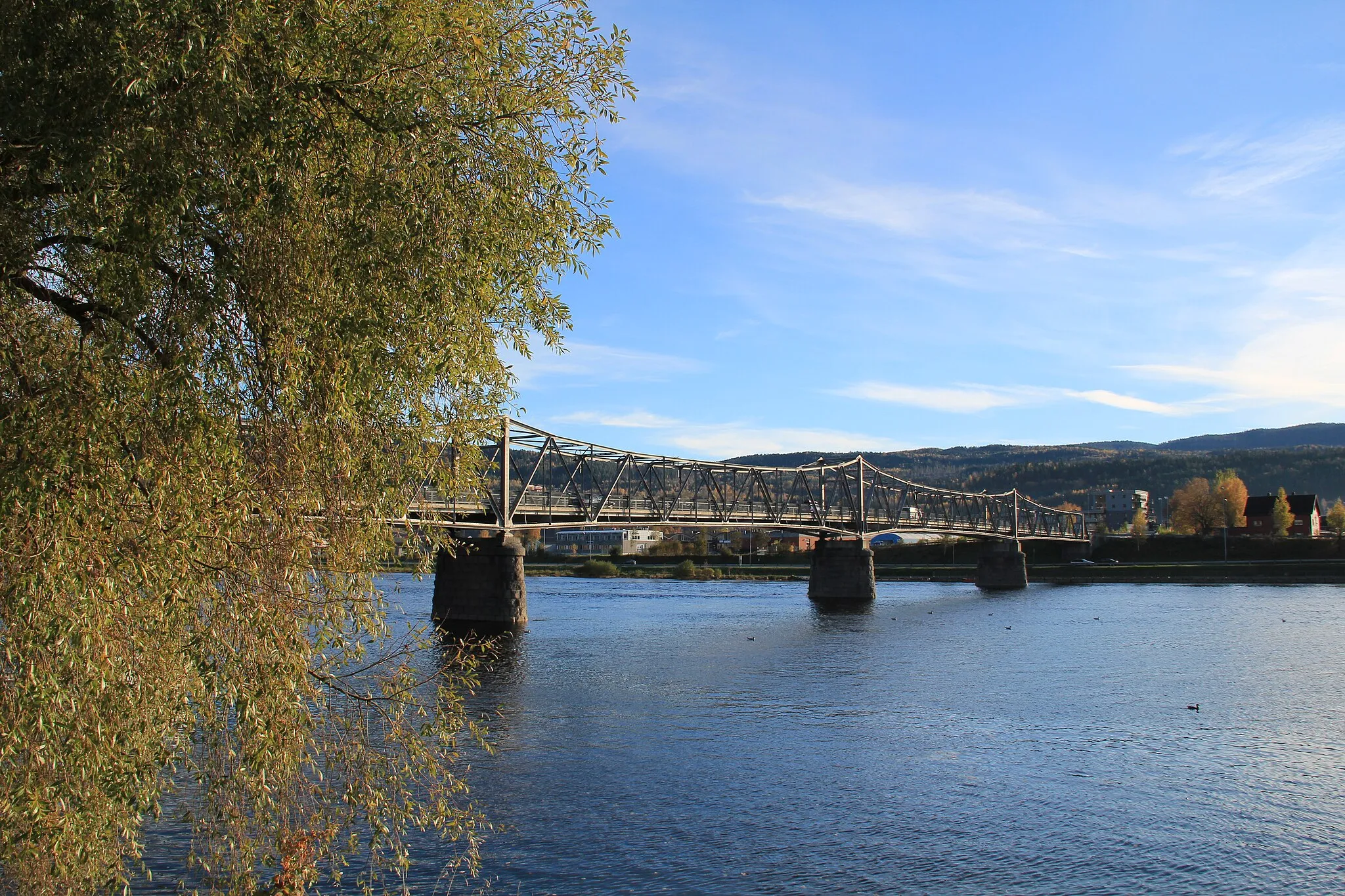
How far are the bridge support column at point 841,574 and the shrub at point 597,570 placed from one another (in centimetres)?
4570

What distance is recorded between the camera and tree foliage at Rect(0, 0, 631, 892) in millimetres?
8648

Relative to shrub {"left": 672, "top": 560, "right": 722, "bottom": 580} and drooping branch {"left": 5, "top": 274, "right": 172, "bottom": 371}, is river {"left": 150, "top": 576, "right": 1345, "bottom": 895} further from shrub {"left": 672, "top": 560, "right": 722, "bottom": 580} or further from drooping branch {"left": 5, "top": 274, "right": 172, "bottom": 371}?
shrub {"left": 672, "top": 560, "right": 722, "bottom": 580}

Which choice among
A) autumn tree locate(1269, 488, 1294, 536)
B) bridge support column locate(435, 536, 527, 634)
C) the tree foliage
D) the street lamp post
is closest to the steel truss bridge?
bridge support column locate(435, 536, 527, 634)

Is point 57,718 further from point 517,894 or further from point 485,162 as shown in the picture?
point 517,894

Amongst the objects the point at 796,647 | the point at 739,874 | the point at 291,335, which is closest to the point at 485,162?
the point at 291,335

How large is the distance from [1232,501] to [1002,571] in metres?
65.2

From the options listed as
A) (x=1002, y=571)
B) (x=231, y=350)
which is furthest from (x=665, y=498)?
(x=231, y=350)

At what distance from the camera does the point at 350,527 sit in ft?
36.8

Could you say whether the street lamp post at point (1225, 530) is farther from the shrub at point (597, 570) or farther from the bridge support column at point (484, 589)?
the bridge support column at point (484, 589)

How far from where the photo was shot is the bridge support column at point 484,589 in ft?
216

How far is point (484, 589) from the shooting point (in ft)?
218

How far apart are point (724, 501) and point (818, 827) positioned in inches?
3182

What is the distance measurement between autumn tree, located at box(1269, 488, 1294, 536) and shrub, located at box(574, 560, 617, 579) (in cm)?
10271

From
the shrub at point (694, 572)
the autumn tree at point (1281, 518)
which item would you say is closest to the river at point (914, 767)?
the shrub at point (694, 572)
